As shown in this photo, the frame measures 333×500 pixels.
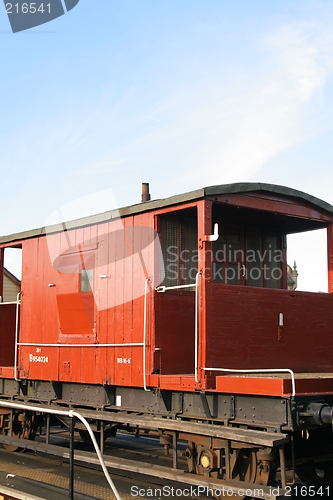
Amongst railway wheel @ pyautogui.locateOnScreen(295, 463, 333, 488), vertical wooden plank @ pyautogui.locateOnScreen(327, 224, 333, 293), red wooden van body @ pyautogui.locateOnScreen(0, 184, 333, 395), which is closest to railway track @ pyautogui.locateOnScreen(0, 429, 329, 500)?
railway wheel @ pyautogui.locateOnScreen(295, 463, 333, 488)

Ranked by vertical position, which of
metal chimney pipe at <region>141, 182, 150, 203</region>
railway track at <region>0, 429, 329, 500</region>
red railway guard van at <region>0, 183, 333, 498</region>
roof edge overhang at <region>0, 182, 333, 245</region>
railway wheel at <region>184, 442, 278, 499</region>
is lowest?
railway track at <region>0, 429, 329, 500</region>

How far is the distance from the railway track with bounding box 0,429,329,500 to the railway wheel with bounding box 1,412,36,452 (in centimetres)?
31

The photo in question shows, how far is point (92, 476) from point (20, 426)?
2417 mm

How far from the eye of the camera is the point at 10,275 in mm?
27516

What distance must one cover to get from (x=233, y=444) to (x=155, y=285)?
2.22 meters

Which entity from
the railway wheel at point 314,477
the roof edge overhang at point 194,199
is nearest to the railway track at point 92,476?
the railway wheel at point 314,477

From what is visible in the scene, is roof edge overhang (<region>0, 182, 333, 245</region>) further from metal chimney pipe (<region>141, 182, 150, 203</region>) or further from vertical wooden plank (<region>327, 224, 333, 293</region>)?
metal chimney pipe (<region>141, 182, 150, 203</region>)

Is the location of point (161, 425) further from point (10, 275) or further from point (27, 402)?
point (10, 275)

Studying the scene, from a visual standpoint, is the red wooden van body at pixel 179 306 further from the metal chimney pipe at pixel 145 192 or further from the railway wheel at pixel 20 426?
the metal chimney pipe at pixel 145 192

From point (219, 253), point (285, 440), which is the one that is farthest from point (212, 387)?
point (219, 253)

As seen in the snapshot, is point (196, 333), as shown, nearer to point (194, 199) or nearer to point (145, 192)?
point (194, 199)

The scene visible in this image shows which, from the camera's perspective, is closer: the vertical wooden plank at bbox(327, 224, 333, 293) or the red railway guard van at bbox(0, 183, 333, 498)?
the red railway guard van at bbox(0, 183, 333, 498)

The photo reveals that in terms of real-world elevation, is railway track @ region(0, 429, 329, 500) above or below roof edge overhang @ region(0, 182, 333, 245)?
below

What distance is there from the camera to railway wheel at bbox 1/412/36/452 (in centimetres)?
970
